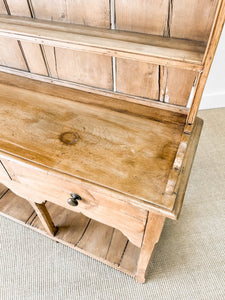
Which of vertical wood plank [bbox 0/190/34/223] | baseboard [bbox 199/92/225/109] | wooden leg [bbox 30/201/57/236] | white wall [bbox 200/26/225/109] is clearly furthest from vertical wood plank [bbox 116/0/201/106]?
baseboard [bbox 199/92/225/109]

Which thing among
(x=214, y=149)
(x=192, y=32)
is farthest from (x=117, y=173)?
(x=214, y=149)

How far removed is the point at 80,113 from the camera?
100 centimetres

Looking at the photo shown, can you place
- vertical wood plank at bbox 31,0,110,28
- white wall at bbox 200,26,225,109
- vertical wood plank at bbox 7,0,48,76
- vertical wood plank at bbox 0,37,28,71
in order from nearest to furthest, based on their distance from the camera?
vertical wood plank at bbox 31,0,110,28 < vertical wood plank at bbox 7,0,48,76 < vertical wood plank at bbox 0,37,28,71 < white wall at bbox 200,26,225,109

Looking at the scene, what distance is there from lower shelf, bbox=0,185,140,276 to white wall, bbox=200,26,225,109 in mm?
1491

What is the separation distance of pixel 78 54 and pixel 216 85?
4.90 ft

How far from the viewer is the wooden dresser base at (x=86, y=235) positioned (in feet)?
3.90

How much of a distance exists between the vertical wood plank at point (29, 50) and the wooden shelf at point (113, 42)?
0.23ft

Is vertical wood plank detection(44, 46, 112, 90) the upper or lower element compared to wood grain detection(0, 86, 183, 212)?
upper

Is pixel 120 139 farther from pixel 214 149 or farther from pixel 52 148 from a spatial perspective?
pixel 214 149

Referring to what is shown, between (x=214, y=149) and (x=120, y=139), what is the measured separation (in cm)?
121

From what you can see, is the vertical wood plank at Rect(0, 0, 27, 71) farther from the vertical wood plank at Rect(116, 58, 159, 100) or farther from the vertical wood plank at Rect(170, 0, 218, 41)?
the vertical wood plank at Rect(170, 0, 218, 41)

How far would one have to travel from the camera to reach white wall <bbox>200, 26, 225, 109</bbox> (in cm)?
183

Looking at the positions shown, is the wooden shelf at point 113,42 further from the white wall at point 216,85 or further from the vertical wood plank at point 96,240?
the white wall at point 216,85

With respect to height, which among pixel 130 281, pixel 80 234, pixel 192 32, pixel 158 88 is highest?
pixel 192 32
